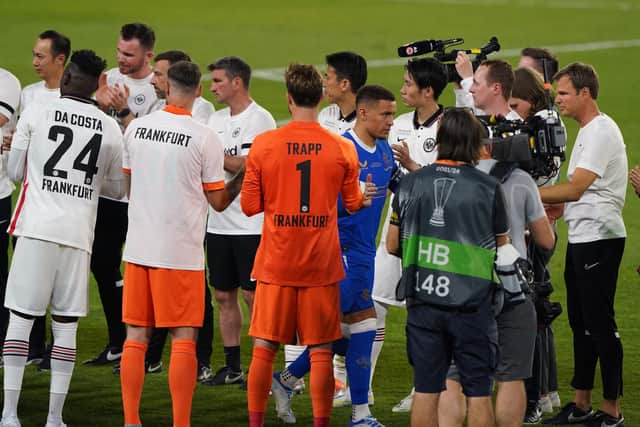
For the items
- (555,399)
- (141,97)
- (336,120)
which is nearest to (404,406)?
(555,399)

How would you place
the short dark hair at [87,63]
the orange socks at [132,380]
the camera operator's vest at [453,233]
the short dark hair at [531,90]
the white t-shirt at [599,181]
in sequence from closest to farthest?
the camera operator's vest at [453,233]
the orange socks at [132,380]
the short dark hair at [87,63]
the white t-shirt at [599,181]
the short dark hair at [531,90]

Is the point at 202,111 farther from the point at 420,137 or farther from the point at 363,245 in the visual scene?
the point at 363,245

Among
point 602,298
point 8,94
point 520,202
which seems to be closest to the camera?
point 520,202

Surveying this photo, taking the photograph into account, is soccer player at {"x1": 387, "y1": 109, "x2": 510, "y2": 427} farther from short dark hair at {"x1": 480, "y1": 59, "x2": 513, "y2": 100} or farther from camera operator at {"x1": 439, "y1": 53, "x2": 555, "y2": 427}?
short dark hair at {"x1": 480, "y1": 59, "x2": 513, "y2": 100}

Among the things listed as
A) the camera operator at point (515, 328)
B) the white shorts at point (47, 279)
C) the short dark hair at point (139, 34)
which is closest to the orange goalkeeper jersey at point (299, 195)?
the camera operator at point (515, 328)

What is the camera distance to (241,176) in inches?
310

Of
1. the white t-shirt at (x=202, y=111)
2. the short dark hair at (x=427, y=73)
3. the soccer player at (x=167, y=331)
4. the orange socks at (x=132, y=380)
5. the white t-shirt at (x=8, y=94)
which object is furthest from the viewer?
the white t-shirt at (x=202, y=111)

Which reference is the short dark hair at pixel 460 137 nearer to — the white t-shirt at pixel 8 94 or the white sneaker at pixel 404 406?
the white sneaker at pixel 404 406

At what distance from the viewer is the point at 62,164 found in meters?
7.90

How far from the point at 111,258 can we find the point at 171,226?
6.75 feet

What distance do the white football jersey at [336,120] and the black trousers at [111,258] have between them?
154cm

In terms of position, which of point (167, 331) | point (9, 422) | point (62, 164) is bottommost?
point (9, 422)

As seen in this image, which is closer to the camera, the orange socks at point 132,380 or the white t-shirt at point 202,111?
the orange socks at point 132,380

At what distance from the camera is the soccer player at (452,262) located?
22.2 feet
